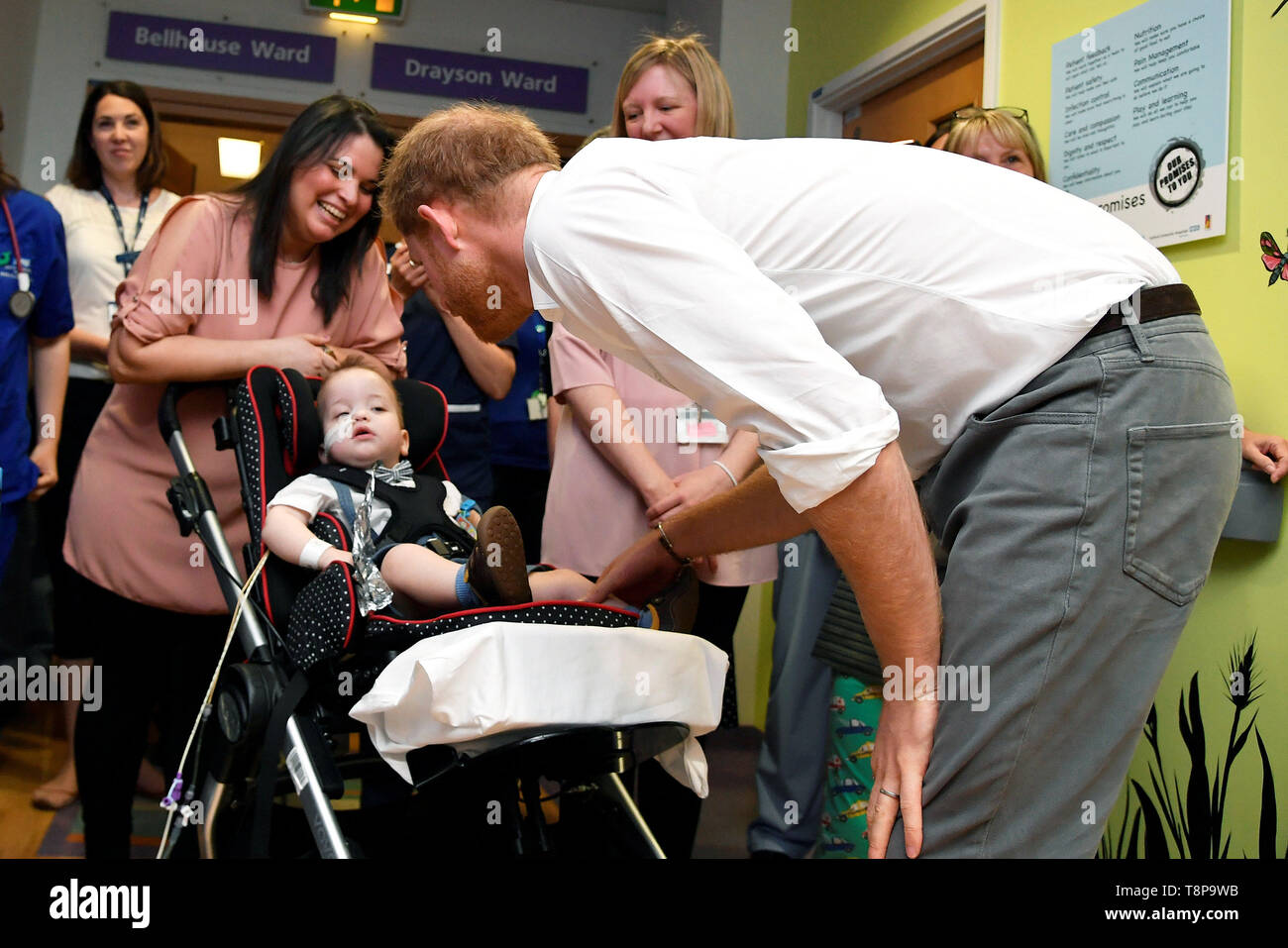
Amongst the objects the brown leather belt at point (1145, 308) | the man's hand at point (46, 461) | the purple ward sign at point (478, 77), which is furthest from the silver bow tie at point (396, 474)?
the purple ward sign at point (478, 77)

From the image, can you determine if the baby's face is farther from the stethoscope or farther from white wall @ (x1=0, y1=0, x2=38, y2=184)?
white wall @ (x1=0, y1=0, x2=38, y2=184)

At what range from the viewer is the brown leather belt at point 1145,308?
103cm

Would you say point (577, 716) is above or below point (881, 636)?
below

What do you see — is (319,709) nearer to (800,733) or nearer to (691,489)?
(691,489)

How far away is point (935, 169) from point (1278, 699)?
1559 millimetres

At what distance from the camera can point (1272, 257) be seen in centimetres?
210

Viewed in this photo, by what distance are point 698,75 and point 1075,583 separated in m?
1.64

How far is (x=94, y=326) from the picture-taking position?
3117 mm

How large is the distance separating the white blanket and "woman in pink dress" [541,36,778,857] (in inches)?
25.9

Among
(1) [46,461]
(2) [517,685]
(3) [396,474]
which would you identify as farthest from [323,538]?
(1) [46,461]

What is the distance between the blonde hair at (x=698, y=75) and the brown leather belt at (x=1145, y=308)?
4.50 feet

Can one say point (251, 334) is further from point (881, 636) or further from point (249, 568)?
point (881, 636)

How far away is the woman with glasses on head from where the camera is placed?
10.2ft
